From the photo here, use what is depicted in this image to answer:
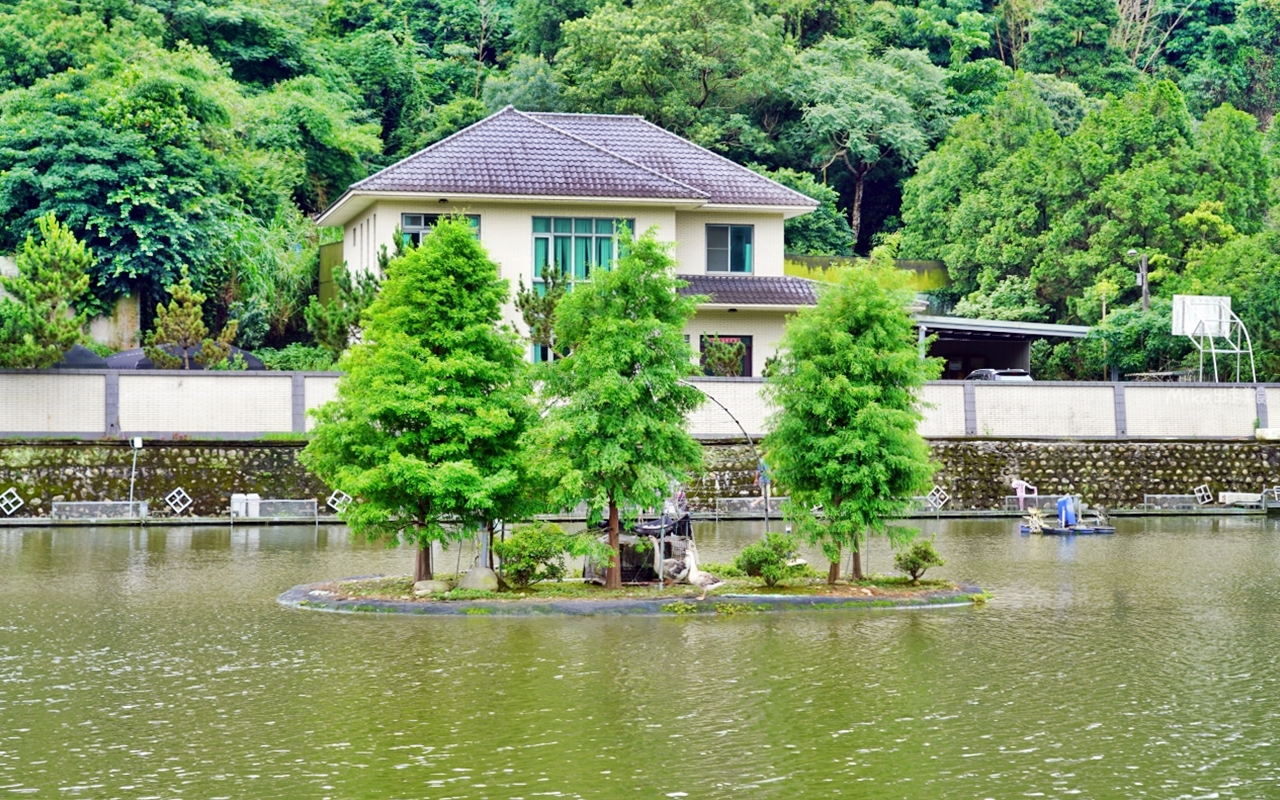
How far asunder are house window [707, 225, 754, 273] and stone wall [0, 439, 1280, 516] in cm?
932

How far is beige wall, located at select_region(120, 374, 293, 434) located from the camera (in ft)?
136

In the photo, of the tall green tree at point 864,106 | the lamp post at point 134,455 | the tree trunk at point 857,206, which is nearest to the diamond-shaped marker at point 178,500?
the lamp post at point 134,455

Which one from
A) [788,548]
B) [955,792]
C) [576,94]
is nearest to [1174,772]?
[955,792]

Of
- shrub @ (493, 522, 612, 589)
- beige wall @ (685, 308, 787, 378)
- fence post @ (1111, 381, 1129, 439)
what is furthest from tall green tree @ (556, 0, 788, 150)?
shrub @ (493, 522, 612, 589)

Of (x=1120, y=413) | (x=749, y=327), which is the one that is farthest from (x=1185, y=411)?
(x=749, y=327)

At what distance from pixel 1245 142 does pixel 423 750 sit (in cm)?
5604

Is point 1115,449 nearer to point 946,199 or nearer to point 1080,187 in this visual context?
point 1080,187

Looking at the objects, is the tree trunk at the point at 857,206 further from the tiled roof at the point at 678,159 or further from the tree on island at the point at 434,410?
the tree on island at the point at 434,410

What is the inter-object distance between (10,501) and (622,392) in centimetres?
2222

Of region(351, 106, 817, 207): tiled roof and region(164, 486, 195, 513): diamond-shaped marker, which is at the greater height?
region(351, 106, 817, 207): tiled roof

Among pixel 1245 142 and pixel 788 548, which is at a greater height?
pixel 1245 142

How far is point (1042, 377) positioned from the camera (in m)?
59.8

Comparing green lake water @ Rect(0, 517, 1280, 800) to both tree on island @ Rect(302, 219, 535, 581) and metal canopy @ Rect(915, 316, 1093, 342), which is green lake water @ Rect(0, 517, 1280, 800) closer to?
tree on island @ Rect(302, 219, 535, 581)

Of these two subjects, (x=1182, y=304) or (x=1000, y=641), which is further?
(x=1182, y=304)
